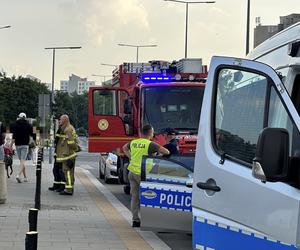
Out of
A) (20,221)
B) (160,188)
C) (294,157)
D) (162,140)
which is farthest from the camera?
(162,140)

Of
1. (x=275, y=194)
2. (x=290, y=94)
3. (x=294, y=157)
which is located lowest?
(x=275, y=194)

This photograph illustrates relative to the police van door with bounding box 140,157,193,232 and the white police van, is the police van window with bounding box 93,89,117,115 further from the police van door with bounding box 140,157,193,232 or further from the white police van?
the white police van

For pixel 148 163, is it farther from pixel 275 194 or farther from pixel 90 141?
pixel 90 141

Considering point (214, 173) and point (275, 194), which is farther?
point (214, 173)

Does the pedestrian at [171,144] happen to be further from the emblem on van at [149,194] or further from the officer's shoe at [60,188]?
the officer's shoe at [60,188]

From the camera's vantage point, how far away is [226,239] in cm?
354

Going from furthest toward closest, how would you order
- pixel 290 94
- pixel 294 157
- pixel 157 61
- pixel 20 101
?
pixel 20 101 < pixel 157 61 < pixel 290 94 < pixel 294 157

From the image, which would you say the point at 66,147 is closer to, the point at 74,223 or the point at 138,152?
the point at 74,223

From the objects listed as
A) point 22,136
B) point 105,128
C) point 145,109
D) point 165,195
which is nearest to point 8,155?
point 22,136

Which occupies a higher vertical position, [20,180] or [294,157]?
[294,157]

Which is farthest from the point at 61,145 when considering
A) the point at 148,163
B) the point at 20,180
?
the point at 148,163

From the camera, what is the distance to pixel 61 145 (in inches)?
541

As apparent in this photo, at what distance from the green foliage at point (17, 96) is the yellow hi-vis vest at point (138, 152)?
229ft

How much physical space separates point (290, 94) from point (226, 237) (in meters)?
0.92
